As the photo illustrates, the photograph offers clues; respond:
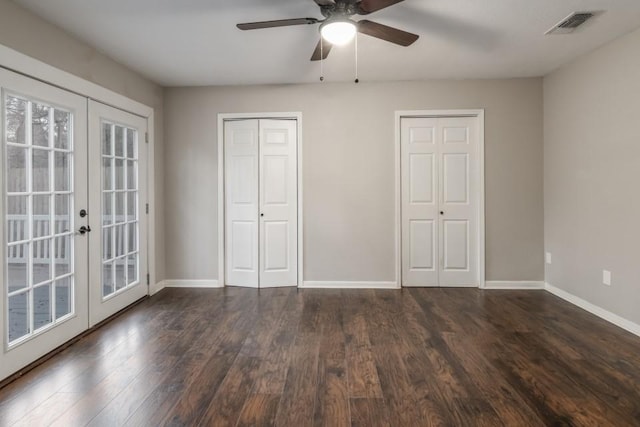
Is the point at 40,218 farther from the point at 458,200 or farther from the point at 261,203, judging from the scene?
the point at 458,200

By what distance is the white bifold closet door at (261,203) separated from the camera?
177 inches

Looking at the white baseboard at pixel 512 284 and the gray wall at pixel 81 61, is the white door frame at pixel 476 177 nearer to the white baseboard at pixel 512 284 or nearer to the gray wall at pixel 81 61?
the white baseboard at pixel 512 284

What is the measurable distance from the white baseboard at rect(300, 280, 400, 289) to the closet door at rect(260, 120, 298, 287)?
0.19 meters

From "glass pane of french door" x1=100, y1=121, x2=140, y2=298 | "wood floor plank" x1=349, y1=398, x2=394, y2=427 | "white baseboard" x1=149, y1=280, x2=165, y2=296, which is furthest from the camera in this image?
"white baseboard" x1=149, y1=280, x2=165, y2=296

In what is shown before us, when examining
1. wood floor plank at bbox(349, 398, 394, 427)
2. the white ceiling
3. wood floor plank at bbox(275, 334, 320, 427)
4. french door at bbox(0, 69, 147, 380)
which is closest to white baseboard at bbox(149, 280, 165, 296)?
french door at bbox(0, 69, 147, 380)

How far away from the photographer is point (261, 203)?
4500 mm

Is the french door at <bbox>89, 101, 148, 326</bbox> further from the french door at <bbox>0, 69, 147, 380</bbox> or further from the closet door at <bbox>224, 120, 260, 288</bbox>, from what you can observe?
the closet door at <bbox>224, 120, 260, 288</bbox>

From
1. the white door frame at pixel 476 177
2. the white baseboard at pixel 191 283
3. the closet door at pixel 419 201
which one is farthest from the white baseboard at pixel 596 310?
the white baseboard at pixel 191 283

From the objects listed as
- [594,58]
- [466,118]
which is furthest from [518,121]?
[594,58]

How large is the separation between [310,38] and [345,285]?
108 inches

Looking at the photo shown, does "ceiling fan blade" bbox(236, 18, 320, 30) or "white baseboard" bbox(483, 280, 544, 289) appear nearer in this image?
"ceiling fan blade" bbox(236, 18, 320, 30)

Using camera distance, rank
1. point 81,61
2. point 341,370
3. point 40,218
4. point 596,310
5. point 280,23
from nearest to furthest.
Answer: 1. point 280,23
2. point 341,370
3. point 40,218
4. point 81,61
5. point 596,310

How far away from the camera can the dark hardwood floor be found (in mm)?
1947

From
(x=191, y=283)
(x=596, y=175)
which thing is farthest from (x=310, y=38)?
(x=191, y=283)
